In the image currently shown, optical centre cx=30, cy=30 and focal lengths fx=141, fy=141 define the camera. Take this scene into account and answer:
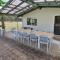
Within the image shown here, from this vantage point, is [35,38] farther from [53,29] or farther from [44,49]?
[53,29]

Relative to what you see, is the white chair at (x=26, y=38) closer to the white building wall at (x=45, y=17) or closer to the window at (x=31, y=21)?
the white building wall at (x=45, y=17)

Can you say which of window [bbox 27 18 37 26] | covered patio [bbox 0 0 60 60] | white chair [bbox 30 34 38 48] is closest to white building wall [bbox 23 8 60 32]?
covered patio [bbox 0 0 60 60]

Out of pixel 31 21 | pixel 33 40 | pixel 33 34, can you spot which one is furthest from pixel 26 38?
pixel 31 21

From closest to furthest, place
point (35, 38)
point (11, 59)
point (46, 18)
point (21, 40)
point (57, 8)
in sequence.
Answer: point (11, 59) → point (35, 38) → point (21, 40) → point (57, 8) → point (46, 18)

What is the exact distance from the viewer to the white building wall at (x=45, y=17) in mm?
13391

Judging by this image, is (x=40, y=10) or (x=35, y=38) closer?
(x=35, y=38)

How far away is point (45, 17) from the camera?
1402 centimetres

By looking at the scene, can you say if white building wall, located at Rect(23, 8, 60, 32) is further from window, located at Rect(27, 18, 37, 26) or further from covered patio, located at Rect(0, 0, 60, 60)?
window, located at Rect(27, 18, 37, 26)

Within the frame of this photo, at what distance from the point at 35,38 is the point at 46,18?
5077 mm

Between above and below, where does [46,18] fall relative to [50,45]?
above

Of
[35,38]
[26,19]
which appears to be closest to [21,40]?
[35,38]

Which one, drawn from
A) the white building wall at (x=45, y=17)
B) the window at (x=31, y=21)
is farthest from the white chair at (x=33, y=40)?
the window at (x=31, y=21)

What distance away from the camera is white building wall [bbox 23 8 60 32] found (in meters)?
13.4

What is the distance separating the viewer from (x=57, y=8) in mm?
12969
